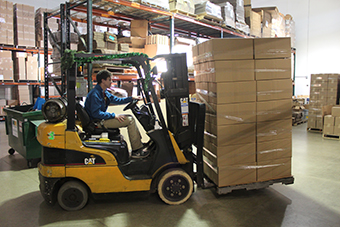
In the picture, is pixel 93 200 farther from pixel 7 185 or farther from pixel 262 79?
pixel 262 79

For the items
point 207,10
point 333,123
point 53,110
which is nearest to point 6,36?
point 207,10

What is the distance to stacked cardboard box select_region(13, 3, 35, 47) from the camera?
10883mm

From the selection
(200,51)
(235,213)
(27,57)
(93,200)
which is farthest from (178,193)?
(27,57)

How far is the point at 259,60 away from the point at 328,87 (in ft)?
23.2

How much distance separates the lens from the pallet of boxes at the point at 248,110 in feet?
11.8

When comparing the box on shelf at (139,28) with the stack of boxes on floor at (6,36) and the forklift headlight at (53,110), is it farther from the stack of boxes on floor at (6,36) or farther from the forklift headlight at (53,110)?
the stack of boxes on floor at (6,36)

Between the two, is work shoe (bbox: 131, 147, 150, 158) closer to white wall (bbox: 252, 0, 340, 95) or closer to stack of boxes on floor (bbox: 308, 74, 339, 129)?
stack of boxes on floor (bbox: 308, 74, 339, 129)

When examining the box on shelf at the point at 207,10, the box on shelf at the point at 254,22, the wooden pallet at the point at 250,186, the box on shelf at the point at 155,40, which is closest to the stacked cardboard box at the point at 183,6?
the box on shelf at the point at 207,10

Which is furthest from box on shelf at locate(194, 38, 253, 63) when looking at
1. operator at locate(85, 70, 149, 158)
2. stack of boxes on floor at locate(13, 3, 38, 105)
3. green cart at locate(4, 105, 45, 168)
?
stack of boxes on floor at locate(13, 3, 38, 105)

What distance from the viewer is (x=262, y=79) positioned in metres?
3.72

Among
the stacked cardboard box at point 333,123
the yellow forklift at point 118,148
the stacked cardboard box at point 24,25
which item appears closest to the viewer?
the yellow forklift at point 118,148

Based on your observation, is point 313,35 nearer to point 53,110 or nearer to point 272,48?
point 272,48

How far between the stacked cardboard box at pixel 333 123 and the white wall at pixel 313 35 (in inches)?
280

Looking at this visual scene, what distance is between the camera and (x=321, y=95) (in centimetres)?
940
